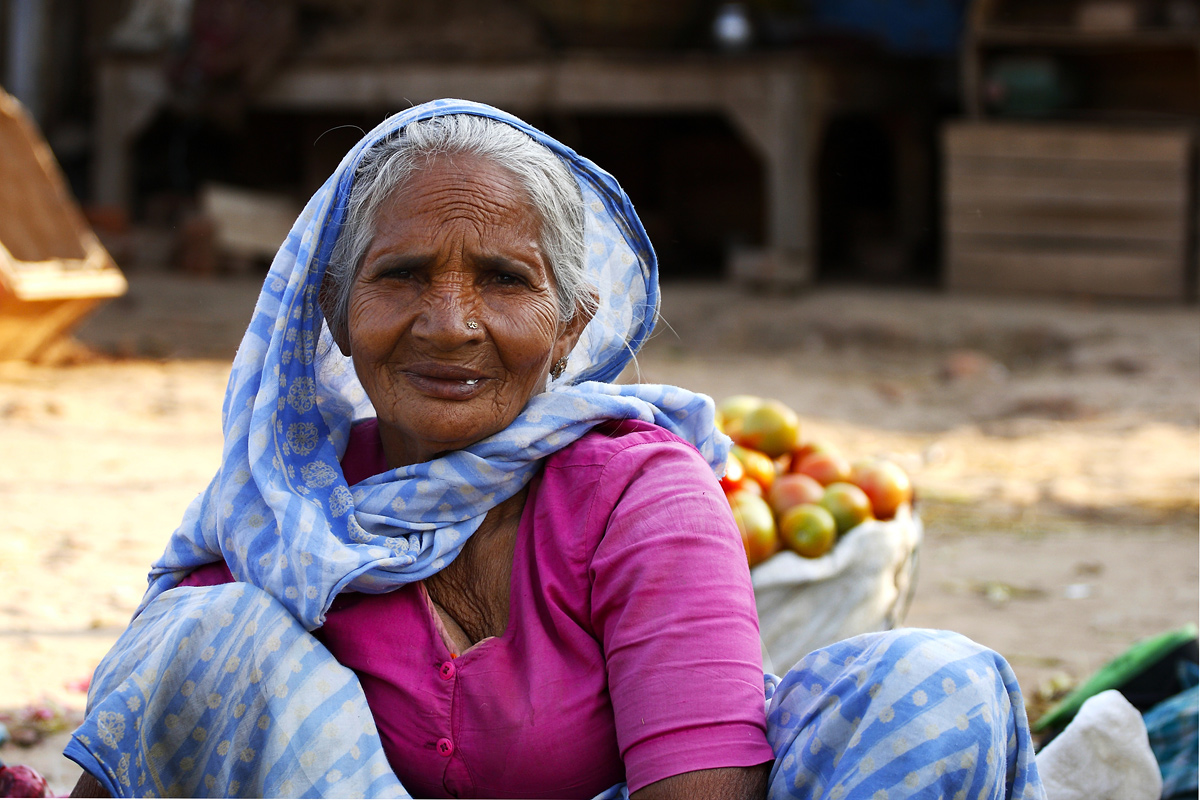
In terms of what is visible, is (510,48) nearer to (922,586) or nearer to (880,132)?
(880,132)

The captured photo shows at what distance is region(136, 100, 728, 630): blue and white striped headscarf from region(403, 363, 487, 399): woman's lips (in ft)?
0.24

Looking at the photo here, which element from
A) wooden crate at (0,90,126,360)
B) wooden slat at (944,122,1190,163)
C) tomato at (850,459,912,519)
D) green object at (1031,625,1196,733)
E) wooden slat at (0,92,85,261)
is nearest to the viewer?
green object at (1031,625,1196,733)

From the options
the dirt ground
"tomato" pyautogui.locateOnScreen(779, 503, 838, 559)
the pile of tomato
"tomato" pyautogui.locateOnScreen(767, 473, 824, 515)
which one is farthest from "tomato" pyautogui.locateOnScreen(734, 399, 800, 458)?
the dirt ground

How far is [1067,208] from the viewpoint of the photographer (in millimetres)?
8789

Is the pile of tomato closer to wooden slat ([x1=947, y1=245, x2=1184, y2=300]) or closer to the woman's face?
the woman's face

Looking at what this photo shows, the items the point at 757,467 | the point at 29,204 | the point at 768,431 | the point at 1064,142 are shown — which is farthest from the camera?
the point at 1064,142

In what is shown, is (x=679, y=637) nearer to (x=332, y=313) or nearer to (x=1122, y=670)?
(x=332, y=313)

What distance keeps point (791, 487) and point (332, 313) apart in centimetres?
154

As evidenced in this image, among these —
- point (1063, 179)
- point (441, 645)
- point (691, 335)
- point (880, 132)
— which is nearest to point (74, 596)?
point (441, 645)

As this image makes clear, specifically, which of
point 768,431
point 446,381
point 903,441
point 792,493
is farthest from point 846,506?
point 903,441

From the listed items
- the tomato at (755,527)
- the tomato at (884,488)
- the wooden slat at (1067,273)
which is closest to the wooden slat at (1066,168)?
the wooden slat at (1067,273)

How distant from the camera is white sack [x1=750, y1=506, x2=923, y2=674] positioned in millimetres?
2809

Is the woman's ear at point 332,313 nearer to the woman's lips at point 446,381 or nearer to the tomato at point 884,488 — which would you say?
the woman's lips at point 446,381

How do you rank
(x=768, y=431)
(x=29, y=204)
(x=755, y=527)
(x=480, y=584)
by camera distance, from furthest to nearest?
(x=29, y=204), (x=768, y=431), (x=755, y=527), (x=480, y=584)
